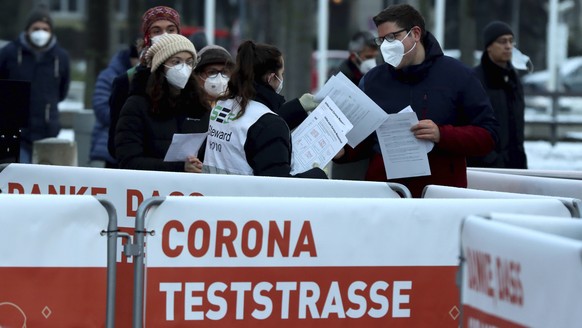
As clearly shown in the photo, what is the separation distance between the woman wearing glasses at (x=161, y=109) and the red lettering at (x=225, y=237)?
1.98 m

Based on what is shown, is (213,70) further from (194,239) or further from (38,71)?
(38,71)

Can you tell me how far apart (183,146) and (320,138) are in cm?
82

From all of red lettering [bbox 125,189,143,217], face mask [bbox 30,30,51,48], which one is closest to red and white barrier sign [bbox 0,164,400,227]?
red lettering [bbox 125,189,143,217]

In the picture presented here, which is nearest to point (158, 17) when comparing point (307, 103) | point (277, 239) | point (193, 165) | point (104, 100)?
point (307, 103)

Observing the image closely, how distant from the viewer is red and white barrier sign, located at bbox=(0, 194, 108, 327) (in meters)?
5.52

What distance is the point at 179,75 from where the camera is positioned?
7.71 m

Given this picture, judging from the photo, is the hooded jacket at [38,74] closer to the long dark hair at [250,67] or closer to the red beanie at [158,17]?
the red beanie at [158,17]

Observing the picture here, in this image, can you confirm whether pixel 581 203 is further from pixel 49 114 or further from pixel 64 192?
pixel 49 114

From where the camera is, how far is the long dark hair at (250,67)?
6.61 m

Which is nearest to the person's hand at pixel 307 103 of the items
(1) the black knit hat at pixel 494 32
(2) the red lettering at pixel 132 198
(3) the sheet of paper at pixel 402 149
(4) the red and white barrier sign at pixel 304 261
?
(3) the sheet of paper at pixel 402 149

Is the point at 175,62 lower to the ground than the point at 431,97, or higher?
higher

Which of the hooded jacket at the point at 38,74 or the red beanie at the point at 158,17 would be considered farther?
the hooded jacket at the point at 38,74

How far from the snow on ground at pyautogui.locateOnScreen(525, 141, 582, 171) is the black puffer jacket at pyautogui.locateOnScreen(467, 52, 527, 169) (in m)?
8.46

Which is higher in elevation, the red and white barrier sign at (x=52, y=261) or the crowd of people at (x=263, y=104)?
the crowd of people at (x=263, y=104)
